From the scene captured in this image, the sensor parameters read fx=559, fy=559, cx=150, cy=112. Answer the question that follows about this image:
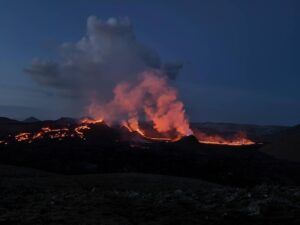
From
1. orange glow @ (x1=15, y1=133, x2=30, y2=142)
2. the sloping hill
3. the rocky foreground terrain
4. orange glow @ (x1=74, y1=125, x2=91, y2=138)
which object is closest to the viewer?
the rocky foreground terrain

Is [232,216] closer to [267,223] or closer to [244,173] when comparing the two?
[267,223]

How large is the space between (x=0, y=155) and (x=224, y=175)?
22.3m

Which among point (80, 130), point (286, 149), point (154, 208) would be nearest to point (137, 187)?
point (154, 208)

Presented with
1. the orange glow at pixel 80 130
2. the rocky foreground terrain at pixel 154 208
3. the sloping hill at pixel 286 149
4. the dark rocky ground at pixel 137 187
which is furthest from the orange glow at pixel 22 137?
the rocky foreground terrain at pixel 154 208

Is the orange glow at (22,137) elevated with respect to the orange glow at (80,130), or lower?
lower

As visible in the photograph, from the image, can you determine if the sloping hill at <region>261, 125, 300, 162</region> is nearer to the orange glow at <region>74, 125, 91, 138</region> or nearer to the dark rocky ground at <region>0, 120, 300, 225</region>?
the dark rocky ground at <region>0, 120, 300, 225</region>

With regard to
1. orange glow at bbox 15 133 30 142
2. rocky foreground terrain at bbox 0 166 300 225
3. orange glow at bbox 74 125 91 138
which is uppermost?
orange glow at bbox 74 125 91 138

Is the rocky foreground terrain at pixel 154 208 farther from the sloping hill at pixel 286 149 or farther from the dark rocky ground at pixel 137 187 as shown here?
the sloping hill at pixel 286 149

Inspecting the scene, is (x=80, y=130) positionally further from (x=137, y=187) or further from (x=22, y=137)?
(x=137, y=187)

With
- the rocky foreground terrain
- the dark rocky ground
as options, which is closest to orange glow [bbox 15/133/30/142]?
the dark rocky ground

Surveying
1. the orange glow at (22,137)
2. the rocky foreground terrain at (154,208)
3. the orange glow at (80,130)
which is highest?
the orange glow at (80,130)

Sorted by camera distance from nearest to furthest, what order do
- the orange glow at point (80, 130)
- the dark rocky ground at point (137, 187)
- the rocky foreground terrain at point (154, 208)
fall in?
the rocky foreground terrain at point (154, 208) → the dark rocky ground at point (137, 187) → the orange glow at point (80, 130)

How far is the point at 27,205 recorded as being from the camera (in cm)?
2022

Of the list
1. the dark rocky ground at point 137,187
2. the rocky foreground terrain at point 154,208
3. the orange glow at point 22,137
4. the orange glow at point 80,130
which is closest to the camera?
the rocky foreground terrain at point 154,208
